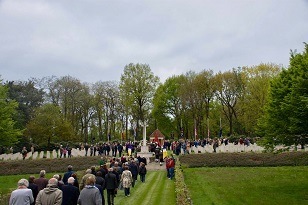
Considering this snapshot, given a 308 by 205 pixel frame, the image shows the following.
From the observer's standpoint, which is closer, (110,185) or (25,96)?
(110,185)

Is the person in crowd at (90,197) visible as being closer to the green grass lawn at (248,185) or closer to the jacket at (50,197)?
the jacket at (50,197)

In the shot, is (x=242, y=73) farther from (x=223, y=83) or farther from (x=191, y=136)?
(x=191, y=136)

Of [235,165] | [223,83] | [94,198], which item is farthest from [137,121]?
[94,198]

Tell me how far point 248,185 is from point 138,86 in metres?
45.4

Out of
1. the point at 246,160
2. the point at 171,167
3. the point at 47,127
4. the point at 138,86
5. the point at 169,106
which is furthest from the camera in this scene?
the point at 169,106

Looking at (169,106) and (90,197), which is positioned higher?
(169,106)

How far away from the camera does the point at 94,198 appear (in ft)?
31.8

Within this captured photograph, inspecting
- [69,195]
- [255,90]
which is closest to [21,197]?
[69,195]

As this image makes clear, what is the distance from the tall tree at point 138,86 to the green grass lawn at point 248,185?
118 feet

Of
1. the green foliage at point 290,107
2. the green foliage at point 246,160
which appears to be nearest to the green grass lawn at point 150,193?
the green foliage at point 246,160

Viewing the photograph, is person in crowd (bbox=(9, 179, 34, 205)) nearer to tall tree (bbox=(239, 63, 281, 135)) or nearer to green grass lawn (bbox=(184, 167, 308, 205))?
green grass lawn (bbox=(184, 167, 308, 205))

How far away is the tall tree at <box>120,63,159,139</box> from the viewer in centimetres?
6881

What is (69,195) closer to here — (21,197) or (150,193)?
(21,197)

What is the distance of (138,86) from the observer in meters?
68.9
